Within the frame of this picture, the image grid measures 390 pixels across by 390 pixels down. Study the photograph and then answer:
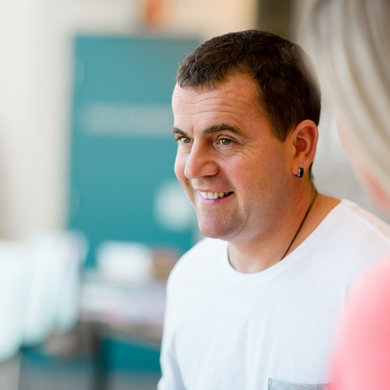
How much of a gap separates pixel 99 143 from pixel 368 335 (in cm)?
421

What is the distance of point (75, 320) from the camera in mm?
3436

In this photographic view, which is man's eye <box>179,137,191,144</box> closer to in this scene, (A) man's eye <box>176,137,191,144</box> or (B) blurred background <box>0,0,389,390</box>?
(A) man's eye <box>176,137,191,144</box>

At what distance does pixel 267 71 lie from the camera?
134cm

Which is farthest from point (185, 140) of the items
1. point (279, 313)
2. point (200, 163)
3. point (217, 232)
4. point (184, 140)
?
point (279, 313)

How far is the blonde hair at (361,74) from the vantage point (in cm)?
70

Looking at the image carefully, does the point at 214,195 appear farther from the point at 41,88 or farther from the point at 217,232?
the point at 41,88

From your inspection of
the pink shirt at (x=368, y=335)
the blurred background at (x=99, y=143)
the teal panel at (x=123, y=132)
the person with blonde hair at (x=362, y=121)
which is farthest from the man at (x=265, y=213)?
the teal panel at (x=123, y=132)

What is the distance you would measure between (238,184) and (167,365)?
2.04 ft

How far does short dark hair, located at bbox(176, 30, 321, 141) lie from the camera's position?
1343mm

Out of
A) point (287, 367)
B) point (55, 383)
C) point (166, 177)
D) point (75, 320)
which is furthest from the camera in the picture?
point (166, 177)

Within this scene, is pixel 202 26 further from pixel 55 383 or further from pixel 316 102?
pixel 316 102

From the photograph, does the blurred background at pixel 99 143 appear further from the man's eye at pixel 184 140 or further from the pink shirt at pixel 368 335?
the pink shirt at pixel 368 335

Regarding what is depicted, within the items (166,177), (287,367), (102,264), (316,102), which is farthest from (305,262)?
(166,177)

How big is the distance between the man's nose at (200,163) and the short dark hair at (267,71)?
158mm
